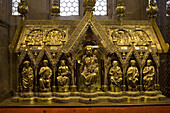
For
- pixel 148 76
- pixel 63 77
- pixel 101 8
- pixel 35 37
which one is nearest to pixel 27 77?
pixel 63 77

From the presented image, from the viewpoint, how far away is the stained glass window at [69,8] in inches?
268

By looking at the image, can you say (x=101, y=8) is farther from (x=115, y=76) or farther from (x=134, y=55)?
(x=115, y=76)

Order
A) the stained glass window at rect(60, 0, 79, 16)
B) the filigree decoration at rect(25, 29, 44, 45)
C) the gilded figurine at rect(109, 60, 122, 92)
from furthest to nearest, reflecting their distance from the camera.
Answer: the stained glass window at rect(60, 0, 79, 16)
the filigree decoration at rect(25, 29, 44, 45)
the gilded figurine at rect(109, 60, 122, 92)

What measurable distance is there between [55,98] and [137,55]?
1.81 m

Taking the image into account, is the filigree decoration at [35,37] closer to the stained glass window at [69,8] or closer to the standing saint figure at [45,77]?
the standing saint figure at [45,77]

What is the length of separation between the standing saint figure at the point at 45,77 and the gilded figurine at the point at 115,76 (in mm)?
1210

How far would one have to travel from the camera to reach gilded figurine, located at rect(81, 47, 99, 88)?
392 centimetres

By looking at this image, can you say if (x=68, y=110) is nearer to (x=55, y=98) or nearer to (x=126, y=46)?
(x=55, y=98)

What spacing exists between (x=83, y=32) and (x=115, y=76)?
3.51 ft

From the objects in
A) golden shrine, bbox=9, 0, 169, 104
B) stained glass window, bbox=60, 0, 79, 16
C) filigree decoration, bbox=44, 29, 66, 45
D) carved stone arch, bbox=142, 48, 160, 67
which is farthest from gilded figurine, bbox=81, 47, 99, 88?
stained glass window, bbox=60, 0, 79, 16

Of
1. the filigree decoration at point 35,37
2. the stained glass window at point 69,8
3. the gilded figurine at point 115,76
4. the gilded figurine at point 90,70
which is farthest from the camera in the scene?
the stained glass window at point 69,8

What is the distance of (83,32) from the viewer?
404cm

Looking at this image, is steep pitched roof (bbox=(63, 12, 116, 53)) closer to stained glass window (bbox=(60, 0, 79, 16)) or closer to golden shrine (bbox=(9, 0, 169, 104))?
golden shrine (bbox=(9, 0, 169, 104))

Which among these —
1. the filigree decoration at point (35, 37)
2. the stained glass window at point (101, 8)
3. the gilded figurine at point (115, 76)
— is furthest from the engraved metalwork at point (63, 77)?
the stained glass window at point (101, 8)
